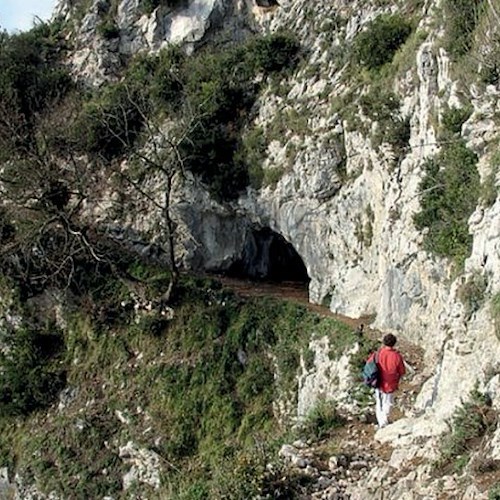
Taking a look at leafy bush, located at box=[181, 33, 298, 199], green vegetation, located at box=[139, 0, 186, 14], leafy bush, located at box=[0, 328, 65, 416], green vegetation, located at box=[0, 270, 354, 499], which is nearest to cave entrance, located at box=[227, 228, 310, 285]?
leafy bush, located at box=[181, 33, 298, 199]

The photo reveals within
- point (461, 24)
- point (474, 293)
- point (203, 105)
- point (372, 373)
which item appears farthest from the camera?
point (203, 105)

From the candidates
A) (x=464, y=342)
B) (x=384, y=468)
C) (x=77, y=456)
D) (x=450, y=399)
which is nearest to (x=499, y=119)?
(x=464, y=342)

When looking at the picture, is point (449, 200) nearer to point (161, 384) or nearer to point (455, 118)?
point (455, 118)

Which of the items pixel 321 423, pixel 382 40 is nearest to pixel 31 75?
pixel 382 40

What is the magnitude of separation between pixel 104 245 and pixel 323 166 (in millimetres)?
9410

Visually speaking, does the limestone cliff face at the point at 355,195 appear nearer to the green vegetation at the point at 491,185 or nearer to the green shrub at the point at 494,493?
the green vegetation at the point at 491,185

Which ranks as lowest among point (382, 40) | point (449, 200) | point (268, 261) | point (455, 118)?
point (268, 261)

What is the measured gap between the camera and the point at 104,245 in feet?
83.7

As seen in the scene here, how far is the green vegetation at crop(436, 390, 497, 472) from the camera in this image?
8.42 metres

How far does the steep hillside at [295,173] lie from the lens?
1190 cm

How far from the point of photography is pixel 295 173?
74.2ft

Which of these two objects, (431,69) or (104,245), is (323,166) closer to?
(431,69)

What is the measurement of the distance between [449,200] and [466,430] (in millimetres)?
7612

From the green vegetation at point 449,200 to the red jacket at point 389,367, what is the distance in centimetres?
389
